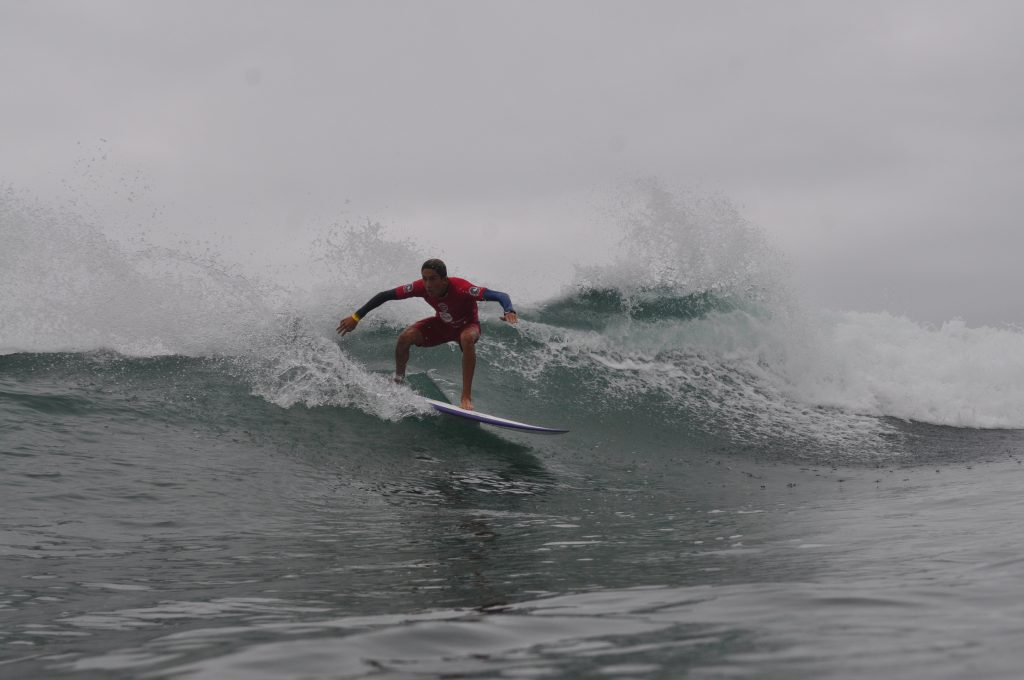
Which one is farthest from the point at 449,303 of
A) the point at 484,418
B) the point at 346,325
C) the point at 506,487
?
the point at 506,487

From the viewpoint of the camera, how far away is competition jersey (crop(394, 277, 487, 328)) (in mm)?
9273

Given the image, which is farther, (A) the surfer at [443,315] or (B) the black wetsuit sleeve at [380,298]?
(B) the black wetsuit sleeve at [380,298]

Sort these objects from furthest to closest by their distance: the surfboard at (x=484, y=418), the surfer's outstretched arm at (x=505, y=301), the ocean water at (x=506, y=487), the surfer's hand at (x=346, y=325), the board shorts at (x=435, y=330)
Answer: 1. the board shorts at (x=435, y=330)
2. the surfer's hand at (x=346, y=325)
3. the surfboard at (x=484, y=418)
4. the surfer's outstretched arm at (x=505, y=301)
5. the ocean water at (x=506, y=487)

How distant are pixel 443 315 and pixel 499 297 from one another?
2.39ft

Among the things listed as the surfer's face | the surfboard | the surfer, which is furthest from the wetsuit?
the surfboard

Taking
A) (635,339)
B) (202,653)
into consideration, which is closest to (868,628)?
(202,653)

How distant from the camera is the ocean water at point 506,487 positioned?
7.63 ft

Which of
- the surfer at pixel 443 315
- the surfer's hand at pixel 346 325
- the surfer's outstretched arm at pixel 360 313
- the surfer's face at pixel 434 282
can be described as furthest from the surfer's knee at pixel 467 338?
the surfer's hand at pixel 346 325

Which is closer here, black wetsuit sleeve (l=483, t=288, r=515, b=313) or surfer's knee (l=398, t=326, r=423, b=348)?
black wetsuit sleeve (l=483, t=288, r=515, b=313)

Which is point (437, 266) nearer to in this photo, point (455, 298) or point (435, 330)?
point (455, 298)

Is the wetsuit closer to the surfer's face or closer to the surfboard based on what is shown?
the surfer's face

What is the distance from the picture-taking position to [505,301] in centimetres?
895

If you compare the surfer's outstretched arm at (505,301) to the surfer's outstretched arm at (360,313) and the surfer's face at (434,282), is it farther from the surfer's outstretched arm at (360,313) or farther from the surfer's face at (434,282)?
the surfer's outstretched arm at (360,313)

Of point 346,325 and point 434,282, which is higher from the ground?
point 434,282
